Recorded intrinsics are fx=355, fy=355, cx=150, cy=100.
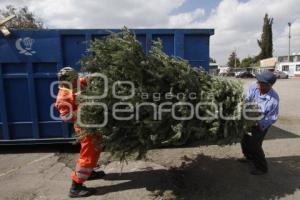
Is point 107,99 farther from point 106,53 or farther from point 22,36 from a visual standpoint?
point 22,36

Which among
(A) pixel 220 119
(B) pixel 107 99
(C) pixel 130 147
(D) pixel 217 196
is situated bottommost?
(D) pixel 217 196

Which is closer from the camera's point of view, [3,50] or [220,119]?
[220,119]

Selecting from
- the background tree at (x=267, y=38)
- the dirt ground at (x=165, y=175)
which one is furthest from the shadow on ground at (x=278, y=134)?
the background tree at (x=267, y=38)

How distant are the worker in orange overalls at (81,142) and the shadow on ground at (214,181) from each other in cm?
33

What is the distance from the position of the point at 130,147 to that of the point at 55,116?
9.64 ft

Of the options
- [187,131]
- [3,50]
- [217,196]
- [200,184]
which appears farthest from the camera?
[3,50]

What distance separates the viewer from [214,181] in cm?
519

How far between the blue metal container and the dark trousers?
2.10 meters

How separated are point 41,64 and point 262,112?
13.5 feet

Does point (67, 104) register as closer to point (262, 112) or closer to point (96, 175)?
point (96, 175)

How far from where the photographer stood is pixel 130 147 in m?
4.46

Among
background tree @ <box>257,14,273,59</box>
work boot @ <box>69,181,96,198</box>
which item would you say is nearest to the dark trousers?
work boot @ <box>69,181,96,198</box>

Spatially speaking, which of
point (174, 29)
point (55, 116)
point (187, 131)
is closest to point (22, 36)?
point (55, 116)

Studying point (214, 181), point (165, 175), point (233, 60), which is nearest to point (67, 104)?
point (165, 175)
